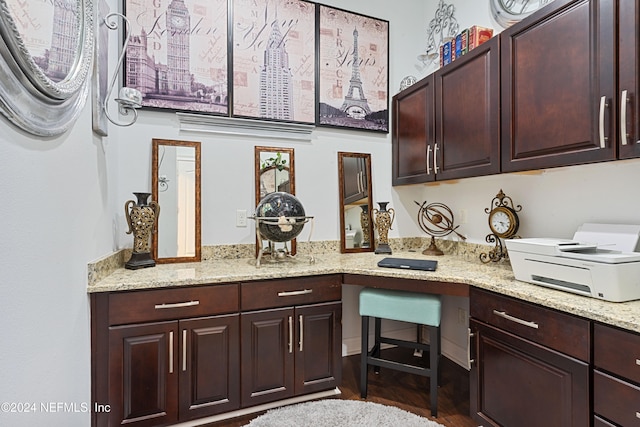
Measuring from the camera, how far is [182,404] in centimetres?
171

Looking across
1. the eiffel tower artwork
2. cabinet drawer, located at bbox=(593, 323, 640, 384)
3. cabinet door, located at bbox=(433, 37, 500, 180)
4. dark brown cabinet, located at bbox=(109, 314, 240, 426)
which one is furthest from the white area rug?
the eiffel tower artwork

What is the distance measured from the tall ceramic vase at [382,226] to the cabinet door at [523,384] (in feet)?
3.15

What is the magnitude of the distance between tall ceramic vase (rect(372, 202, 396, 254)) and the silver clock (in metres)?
1.48

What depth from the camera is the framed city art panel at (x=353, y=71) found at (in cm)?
262

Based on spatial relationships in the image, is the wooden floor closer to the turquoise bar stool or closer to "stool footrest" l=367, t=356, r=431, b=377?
the turquoise bar stool

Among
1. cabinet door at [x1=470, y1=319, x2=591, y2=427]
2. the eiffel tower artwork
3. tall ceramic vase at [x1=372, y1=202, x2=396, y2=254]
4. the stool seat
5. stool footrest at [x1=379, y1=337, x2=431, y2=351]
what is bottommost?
stool footrest at [x1=379, y1=337, x2=431, y2=351]

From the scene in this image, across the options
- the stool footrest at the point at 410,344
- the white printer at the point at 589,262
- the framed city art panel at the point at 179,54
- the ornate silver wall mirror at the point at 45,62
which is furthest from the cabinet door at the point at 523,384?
the framed city art panel at the point at 179,54

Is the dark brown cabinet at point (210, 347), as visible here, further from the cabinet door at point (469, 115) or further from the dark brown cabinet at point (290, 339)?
the cabinet door at point (469, 115)

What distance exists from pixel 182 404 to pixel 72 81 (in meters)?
1.64

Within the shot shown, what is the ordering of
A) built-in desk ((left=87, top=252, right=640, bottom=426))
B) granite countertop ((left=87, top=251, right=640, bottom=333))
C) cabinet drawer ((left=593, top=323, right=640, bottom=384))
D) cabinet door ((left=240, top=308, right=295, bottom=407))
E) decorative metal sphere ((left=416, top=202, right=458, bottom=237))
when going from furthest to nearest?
decorative metal sphere ((left=416, top=202, right=458, bottom=237)) → cabinet door ((left=240, top=308, right=295, bottom=407)) → built-in desk ((left=87, top=252, right=640, bottom=426)) → granite countertop ((left=87, top=251, right=640, bottom=333)) → cabinet drawer ((left=593, top=323, right=640, bottom=384))

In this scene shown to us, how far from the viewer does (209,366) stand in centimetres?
175

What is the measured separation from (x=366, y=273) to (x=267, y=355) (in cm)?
77

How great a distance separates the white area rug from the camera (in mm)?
1762

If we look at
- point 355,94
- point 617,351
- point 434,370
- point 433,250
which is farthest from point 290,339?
point 355,94
